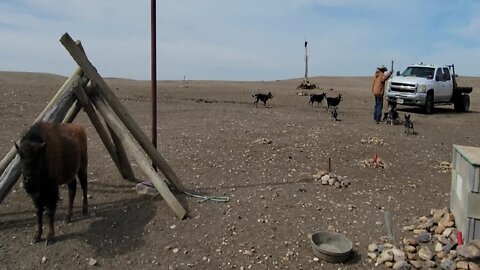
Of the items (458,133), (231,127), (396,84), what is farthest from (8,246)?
(396,84)

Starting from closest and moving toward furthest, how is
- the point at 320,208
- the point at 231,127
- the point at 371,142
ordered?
the point at 320,208, the point at 371,142, the point at 231,127

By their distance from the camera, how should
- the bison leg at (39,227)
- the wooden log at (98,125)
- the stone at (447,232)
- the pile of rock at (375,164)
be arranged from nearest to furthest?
the bison leg at (39,227), the stone at (447,232), the wooden log at (98,125), the pile of rock at (375,164)

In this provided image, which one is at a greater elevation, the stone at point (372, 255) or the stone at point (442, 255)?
the stone at point (442, 255)

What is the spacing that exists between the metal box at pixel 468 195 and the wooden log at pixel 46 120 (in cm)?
543

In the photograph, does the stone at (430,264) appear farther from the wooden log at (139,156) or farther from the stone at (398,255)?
the wooden log at (139,156)

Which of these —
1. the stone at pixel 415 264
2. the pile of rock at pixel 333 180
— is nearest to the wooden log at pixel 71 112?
the pile of rock at pixel 333 180

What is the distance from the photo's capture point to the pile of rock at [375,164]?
9.49m

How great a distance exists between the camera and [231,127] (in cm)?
1362

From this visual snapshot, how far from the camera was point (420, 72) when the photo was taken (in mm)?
22547

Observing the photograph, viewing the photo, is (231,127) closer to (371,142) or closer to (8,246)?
(371,142)

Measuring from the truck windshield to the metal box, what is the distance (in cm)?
1727

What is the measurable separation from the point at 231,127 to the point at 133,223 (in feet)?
24.4

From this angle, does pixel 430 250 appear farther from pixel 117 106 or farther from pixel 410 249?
pixel 117 106

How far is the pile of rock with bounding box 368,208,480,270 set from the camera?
5.35 metres
